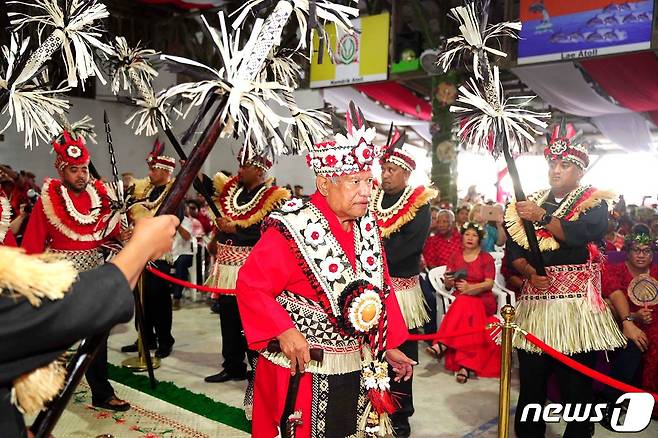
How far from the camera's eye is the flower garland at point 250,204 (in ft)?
15.6

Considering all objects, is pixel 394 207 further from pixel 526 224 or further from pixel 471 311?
pixel 471 311

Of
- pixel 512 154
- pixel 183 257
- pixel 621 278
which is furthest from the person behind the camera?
pixel 183 257

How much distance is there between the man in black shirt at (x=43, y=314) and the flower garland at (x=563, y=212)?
2617mm

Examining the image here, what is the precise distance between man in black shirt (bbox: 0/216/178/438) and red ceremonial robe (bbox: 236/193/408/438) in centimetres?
97

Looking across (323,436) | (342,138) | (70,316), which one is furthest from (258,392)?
(70,316)

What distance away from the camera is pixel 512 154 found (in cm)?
302

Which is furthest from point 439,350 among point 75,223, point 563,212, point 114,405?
point 75,223

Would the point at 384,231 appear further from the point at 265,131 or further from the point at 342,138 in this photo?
the point at 265,131

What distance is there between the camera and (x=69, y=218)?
4094 millimetres

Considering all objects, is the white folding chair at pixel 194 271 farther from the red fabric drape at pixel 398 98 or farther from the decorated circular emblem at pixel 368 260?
the decorated circular emblem at pixel 368 260

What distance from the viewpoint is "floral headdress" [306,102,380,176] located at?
245 cm

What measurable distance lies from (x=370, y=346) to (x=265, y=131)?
3.46 ft

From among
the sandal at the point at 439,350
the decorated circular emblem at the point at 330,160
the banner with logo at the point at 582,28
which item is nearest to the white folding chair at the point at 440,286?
the sandal at the point at 439,350

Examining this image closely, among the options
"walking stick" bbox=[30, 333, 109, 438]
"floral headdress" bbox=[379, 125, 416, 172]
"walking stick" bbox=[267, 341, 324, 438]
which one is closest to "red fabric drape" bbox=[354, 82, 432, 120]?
"floral headdress" bbox=[379, 125, 416, 172]
